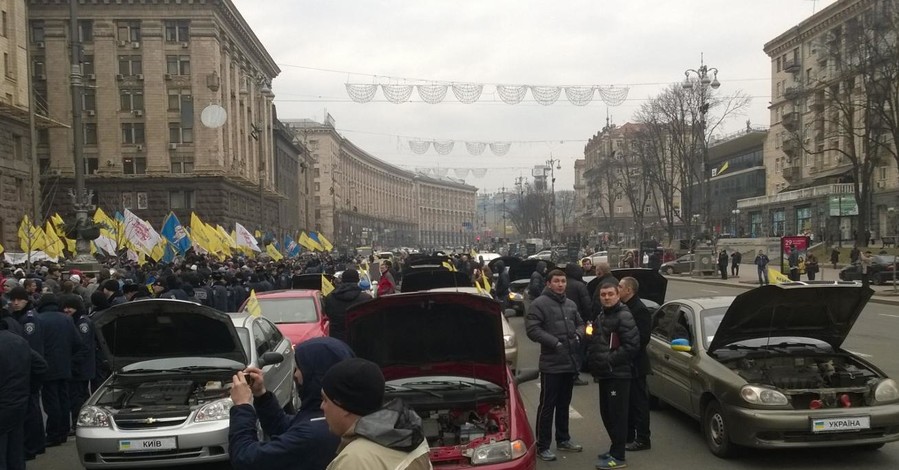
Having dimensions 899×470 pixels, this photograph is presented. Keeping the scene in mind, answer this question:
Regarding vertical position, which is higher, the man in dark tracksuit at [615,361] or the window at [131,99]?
the window at [131,99]

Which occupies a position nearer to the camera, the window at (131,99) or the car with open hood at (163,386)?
the car with open hood at (163,386)

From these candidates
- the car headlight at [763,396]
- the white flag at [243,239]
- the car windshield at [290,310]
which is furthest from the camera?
the white flag at [243,239]

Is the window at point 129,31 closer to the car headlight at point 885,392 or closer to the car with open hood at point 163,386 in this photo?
the car with open hood at point 163,386

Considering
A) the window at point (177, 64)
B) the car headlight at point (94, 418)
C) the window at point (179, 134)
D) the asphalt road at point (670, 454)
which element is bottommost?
the asphalt road at point (670, 454)

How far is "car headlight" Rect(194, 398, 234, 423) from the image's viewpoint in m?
6.65

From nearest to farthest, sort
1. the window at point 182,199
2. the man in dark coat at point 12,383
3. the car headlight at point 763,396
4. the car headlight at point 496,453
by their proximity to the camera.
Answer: the car headlight at point 496,453
the man in dark coat at point 12,383
the car headlight at point 763,396
the window at point 182,199

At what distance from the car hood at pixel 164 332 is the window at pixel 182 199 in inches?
1852

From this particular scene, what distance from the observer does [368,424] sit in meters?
2.50

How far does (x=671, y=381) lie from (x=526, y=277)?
12.9 m

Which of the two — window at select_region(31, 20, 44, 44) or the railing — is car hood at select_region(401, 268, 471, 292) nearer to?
window at select_region(31, 20, 44, 44)

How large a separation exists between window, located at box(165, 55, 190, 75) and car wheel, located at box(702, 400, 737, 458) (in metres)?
52.8

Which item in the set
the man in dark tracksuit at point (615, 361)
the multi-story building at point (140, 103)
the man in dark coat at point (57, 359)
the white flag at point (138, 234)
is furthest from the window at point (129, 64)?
the man in dark tracksuit at point (615, 361)

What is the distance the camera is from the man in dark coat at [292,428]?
3.04 meters

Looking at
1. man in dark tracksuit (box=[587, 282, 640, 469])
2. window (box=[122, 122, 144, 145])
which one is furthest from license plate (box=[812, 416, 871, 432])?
window (box=[122, 122, 144, 145])
